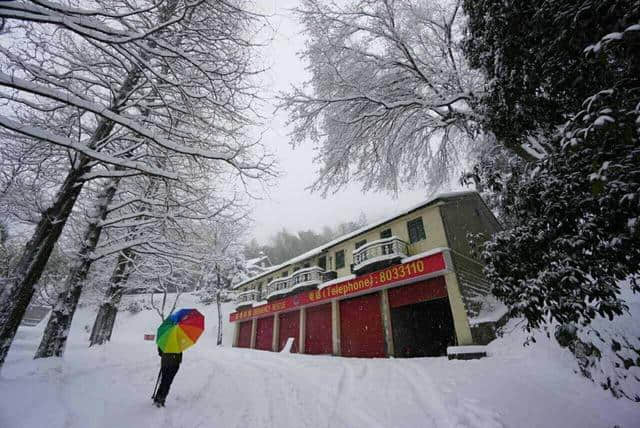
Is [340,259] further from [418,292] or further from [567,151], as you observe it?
[567,151]

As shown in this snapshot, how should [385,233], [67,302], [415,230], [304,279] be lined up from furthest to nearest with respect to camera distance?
[304,279], [385,233], [415,230], [67,302]

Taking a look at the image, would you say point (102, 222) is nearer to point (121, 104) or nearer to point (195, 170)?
point (195, 170)

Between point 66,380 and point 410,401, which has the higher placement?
point 66,380

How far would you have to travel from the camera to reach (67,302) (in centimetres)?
683

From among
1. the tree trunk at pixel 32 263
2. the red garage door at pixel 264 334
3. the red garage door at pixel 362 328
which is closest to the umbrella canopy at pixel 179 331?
the tree trunk at pixel 32 263

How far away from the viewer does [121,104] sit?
226 inches

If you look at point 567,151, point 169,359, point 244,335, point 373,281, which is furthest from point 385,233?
point 244,335

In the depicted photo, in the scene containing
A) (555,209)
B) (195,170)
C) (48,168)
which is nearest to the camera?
(555,209)

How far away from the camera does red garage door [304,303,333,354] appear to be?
15641mm

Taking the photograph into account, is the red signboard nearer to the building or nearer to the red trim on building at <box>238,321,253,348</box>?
the building

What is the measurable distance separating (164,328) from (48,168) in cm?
584

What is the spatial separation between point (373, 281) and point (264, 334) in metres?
13.0

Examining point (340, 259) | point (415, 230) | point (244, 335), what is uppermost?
point (415, 230)

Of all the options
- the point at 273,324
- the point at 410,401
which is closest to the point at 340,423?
the point at 410,401
